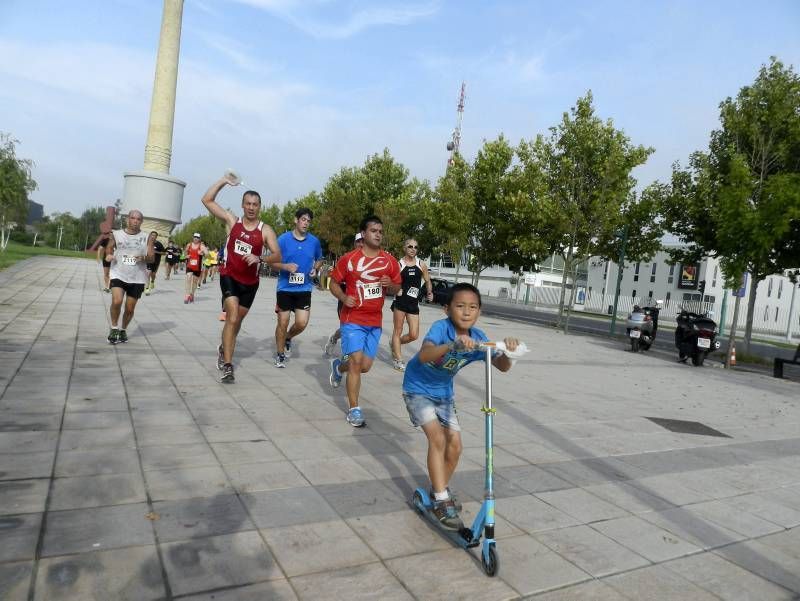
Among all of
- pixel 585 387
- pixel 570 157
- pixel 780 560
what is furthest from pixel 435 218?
pixel 780 560

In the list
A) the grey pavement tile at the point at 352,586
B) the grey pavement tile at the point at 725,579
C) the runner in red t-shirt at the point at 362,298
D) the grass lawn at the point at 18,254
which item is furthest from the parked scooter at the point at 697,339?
the grass lawn at the point at 18,254

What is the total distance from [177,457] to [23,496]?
1.02m

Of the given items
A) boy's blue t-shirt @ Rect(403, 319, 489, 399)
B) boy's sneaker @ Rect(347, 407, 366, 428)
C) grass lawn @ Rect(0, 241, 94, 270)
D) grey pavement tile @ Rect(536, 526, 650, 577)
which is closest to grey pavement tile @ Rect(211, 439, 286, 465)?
boy's sneaker @ Rect(347, 407, 366, 428)

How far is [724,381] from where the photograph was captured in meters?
12.2

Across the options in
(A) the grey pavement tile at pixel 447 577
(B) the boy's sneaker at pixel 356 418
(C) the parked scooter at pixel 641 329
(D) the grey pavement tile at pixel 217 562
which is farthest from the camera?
(C) the parked scooter at pixel 641 329

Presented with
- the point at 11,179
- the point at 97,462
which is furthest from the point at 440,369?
the point at 11,179

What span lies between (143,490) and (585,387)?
23.8 ft

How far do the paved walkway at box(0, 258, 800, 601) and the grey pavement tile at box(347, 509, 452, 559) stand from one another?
0.05 ft

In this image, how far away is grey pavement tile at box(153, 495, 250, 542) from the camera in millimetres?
3133

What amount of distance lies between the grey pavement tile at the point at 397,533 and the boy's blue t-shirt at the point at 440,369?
0.74 m

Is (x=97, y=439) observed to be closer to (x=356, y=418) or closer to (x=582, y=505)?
(x=356, y=418)

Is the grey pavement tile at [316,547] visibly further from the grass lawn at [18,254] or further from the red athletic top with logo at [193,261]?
the grass lawn at [18,254]

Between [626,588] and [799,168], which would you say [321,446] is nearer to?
[626,588]

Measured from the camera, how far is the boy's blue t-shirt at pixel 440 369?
3.43 metres
